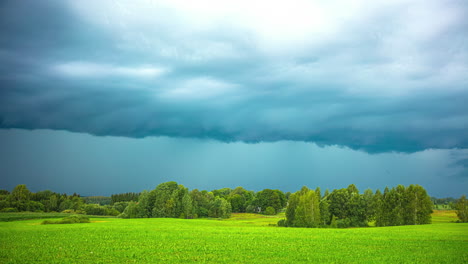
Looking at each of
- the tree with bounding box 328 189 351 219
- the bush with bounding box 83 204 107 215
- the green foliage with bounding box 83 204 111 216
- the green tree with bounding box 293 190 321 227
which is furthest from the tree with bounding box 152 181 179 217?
the tree with bounding box 328 189 351 219

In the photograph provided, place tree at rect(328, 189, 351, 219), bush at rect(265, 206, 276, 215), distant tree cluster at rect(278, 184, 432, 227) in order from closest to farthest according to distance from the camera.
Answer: distant tree cluster at rect(278, 184, 432, 227)
tree at rect(328, 189, 351, 219)
bush at rect(265, 206, 276, 215)

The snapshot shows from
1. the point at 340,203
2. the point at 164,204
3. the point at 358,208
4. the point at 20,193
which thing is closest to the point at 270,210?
the point at 164,204

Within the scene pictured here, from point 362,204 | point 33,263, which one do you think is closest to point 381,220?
point 362,204

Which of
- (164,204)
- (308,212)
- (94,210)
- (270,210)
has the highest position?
(308,212)

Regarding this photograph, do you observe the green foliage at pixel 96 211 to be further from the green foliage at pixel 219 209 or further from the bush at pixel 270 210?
the bush at pixel 270 210

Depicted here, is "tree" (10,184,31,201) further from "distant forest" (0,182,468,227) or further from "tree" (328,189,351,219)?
"tree" (328,189,351,219)

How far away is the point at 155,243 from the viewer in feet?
113

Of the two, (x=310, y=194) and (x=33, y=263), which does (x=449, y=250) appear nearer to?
(x=33, y=263)

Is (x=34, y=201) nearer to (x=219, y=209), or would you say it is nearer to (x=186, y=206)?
(x=186, y=206)

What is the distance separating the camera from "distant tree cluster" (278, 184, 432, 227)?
85562mm

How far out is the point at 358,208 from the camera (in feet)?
324

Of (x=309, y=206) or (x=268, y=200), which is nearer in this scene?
(x=309, y=206)

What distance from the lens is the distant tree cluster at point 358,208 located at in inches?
3369

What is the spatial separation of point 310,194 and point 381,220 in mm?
21802
